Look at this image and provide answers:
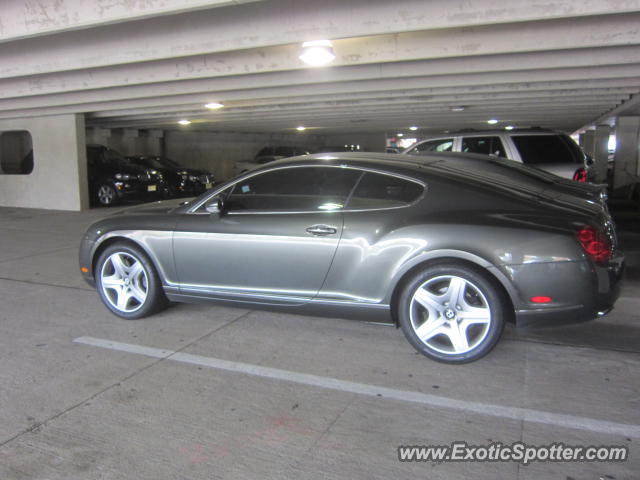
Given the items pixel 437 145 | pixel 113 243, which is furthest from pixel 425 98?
pixel 113 243

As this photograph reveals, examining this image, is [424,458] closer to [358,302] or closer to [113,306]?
[358,302]

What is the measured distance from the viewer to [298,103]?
1477 cm

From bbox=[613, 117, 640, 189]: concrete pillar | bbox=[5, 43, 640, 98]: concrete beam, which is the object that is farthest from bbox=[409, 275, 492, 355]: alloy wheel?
bbox=[613, 117, 640, 189]: concrete pillar

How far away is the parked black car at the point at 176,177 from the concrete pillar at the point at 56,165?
2723 mm

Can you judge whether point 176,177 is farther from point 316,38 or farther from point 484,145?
point 316,38

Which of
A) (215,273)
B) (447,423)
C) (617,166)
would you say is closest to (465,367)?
(447,423)

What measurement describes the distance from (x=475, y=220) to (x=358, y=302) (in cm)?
109

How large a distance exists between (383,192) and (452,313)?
1.09 meters

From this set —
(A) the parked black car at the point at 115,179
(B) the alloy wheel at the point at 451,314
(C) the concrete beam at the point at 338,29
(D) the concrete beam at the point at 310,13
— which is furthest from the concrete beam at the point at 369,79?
(B) the alloy wheel at the point at 451,314

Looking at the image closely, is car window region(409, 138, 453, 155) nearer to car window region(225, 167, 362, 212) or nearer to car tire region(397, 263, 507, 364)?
car window region(225, 167, 362, 212)

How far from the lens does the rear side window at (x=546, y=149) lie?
9.50 meters

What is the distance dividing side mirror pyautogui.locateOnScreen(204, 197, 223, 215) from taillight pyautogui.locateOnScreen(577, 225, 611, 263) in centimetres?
289

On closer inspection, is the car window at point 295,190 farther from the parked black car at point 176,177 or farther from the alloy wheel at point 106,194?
the parked black car at point 176,177

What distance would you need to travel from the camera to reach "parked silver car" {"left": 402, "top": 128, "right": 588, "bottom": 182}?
942 centimetres
